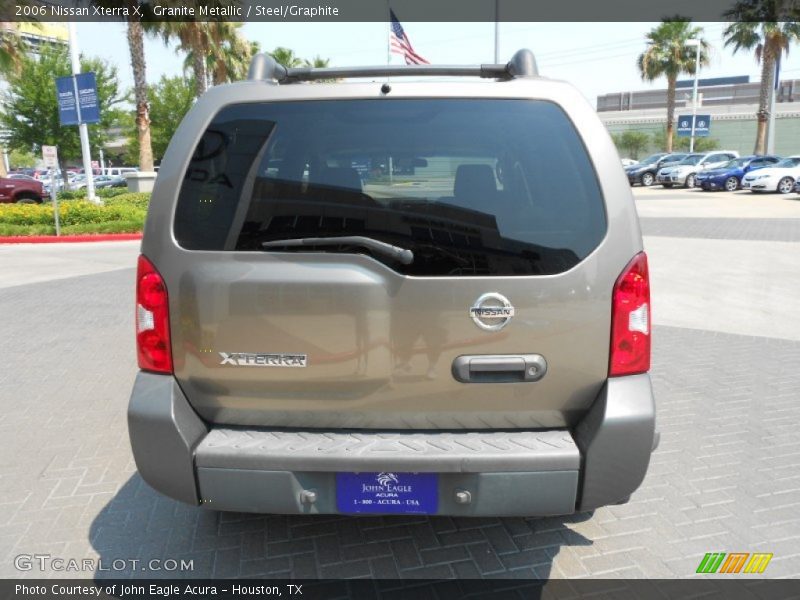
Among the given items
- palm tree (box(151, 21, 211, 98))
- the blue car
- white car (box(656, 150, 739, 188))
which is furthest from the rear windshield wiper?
white car (box(656, 150, 739, 188))

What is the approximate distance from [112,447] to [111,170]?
5911 cm

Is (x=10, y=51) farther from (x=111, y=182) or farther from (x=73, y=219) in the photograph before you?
(x=111, y=182)

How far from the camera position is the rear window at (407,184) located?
228cm

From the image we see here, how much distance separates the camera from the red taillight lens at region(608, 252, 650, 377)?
2311mm

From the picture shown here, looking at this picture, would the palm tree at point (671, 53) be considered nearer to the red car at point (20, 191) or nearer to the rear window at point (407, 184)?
the red car at point (20, 191)

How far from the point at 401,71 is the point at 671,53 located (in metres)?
48.3

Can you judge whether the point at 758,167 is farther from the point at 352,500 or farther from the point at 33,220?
the point at 352,500

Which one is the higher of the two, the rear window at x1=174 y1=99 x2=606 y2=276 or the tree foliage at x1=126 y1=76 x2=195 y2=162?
the tree foliage at x1=126 y1=76 x2=195 y2=162

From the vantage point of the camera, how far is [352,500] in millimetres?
2293

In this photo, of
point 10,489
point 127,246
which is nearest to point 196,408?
point 10,489

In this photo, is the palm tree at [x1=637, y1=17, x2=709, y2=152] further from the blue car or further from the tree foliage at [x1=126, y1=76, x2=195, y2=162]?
the tree foliage at [x1=126, y1=76, x2=195, y2=162]

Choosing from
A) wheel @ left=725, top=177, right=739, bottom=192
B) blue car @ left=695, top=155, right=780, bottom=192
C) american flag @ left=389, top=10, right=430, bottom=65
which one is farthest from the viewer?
wheel @ left=725, top=177, right=739, bottom=192

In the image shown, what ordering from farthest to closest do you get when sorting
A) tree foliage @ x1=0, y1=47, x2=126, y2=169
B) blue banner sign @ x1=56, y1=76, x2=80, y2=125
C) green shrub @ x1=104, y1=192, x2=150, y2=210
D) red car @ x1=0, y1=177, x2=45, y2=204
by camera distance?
tree foliage @ x1=0, y1=47, x2=126, y2=169 → red car @ x1=0, y1=177, x2=45, y2=204 → green shrub @ x1=104, y1=192, x2=150, y2=210 → blue banner sign @ x1=56, y1=76, x2=80, y2=125

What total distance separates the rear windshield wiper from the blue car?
3223 centimetres
